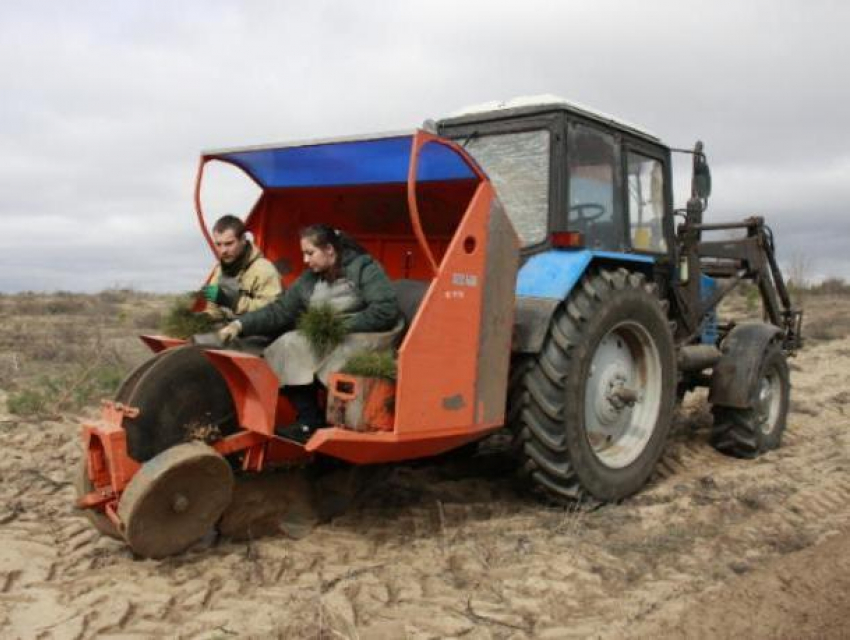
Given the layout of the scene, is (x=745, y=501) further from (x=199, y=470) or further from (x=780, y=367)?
(x=199, y=470)

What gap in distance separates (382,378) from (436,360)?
0.27 meters

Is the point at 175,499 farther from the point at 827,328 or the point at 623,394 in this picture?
the point at 827,328

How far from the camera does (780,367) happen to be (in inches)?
267

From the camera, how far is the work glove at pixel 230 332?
13.6 feet

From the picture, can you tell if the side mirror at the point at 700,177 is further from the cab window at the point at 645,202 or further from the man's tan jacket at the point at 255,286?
the man's tan jacket at the point at 255,286

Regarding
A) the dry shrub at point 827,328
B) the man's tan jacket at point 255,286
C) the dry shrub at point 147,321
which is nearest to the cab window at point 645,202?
the man's tan jacket at point 255,286

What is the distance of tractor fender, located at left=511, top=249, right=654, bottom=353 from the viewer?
171 inches

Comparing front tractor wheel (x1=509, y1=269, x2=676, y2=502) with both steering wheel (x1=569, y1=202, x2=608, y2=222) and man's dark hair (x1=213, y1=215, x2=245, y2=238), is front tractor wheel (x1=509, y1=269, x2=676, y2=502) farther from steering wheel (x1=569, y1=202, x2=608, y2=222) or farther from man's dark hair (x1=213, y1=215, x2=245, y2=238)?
man's dark hair (x1=213, y1=215, x2=245, y2=238)

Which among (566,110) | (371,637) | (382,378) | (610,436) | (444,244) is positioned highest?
(566,110)

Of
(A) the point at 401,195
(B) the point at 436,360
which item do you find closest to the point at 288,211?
(A) the point at 401,195

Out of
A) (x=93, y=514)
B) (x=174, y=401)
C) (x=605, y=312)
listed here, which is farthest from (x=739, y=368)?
(x=93, y=514)

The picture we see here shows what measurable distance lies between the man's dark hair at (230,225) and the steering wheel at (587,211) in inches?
78.0

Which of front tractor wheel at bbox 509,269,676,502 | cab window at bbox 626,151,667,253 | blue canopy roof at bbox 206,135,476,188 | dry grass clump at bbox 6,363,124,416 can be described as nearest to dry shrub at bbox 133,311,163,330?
dry grass clump at bbox 6,363,124,416

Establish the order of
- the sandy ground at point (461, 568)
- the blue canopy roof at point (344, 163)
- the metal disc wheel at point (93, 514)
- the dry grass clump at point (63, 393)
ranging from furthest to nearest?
the dry grass clump at point (63, 393) < the blue canopy roof at point (344, 163) < the metal disc wheel at point (93, 514) < the sandy ground at point (461, 568)
